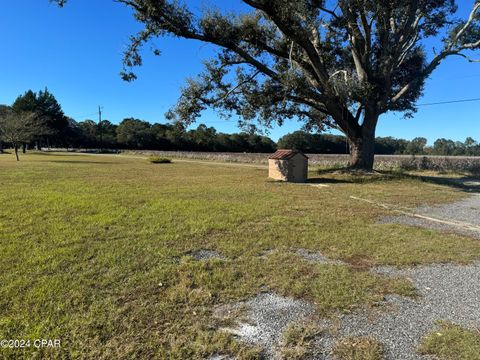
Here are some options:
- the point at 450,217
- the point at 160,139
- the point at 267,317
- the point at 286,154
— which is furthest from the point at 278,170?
the point at 160,139

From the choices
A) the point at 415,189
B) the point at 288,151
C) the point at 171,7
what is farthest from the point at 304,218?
the point at 171,7

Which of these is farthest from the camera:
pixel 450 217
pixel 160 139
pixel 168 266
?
pixel 160 139

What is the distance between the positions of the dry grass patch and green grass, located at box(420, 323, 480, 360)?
0.33 meters

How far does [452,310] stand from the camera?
2963 millimetres

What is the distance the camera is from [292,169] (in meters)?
14.7

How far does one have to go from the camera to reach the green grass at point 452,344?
2279 millimetres

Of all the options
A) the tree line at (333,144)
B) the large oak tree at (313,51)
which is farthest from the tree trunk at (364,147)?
the tree line at (333,144)

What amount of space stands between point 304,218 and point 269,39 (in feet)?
40.2

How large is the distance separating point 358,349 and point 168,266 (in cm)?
237

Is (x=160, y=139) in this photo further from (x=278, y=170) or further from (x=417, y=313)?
(x=417, y=313)

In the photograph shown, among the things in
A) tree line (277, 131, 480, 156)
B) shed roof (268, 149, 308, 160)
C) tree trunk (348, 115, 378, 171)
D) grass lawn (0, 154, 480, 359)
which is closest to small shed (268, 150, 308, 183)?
Answer: shed roof (268, 149, 308, 160)

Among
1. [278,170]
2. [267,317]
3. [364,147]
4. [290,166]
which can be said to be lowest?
[267,317]

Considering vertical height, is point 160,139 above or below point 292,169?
above

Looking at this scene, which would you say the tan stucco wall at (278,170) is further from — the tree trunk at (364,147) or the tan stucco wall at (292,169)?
the tree trunk at (364,147)
